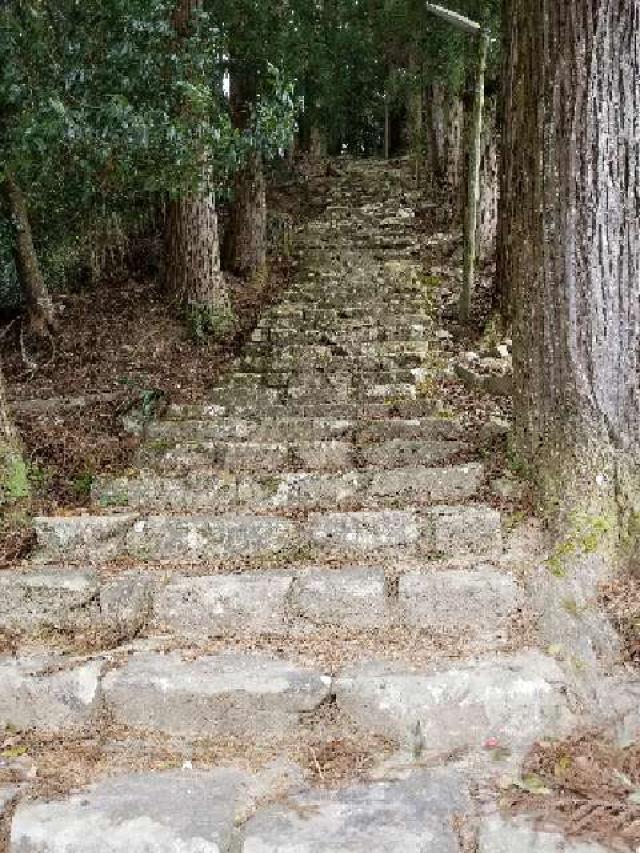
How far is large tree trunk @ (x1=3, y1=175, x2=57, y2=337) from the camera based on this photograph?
7.14 metres

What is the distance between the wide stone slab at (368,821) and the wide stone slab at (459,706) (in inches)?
9.5

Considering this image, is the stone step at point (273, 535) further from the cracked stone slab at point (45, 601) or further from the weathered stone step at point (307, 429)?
the weathered stone step at point (307, 429)

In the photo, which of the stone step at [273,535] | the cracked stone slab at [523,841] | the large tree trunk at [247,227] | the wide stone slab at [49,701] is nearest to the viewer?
the cracked stone slab at [523,841]

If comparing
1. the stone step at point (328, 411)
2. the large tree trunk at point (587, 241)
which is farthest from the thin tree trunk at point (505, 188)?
the large tree trunk at point (587, 241)

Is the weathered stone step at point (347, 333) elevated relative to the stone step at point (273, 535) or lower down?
elevated

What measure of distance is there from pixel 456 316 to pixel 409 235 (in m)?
3.05

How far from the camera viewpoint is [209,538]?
359 cm

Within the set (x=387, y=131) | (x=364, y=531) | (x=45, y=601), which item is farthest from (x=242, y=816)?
(x=387, y=131)

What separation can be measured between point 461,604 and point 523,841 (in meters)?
1.07

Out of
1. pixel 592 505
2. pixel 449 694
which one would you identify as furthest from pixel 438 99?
pixel 449 694

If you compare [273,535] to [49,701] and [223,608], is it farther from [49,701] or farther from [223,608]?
[49,701]

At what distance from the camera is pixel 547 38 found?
10.8ft

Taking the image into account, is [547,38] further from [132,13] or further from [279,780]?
[132,13]

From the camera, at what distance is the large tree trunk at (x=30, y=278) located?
23.4 ft
